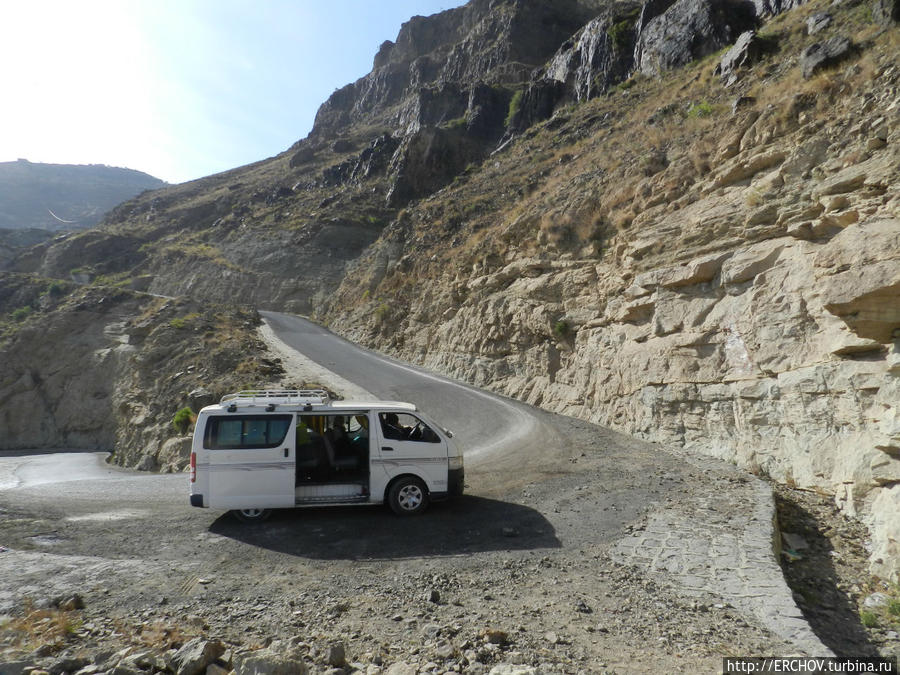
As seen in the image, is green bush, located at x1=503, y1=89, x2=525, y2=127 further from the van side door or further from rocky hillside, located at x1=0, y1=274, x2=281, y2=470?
the van side door

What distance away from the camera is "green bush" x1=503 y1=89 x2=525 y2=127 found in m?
49.6

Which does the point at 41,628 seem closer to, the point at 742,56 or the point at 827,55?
the point at 827,55

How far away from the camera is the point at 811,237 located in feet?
32.4

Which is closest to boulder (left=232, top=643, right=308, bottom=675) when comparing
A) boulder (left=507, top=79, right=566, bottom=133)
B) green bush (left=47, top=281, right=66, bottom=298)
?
green bush (left=47, top=281, right=66, bottom=298)

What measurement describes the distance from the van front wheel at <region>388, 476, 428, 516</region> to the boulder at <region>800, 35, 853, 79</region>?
1567cm

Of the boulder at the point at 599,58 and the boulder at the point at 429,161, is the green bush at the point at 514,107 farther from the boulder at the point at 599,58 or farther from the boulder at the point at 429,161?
the boulder at the point at 599,58

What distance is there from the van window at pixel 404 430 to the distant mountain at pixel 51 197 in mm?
165221

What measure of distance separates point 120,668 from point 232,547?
3222 millimetres

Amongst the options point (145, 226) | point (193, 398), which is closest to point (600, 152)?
point (193, 398)

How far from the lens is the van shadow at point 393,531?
6418mm

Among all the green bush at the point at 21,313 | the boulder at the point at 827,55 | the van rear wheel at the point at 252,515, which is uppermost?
the boulder at the point at 827,55

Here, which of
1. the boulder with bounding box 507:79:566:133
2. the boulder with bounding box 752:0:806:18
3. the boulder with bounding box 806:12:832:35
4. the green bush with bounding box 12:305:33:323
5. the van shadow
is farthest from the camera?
the boulder with bounding box 507:79:566:133

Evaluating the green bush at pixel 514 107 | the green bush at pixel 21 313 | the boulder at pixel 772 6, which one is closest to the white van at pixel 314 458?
the boulder at pixel 772 6

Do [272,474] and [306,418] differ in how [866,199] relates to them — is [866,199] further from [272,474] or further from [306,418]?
[272,474]
